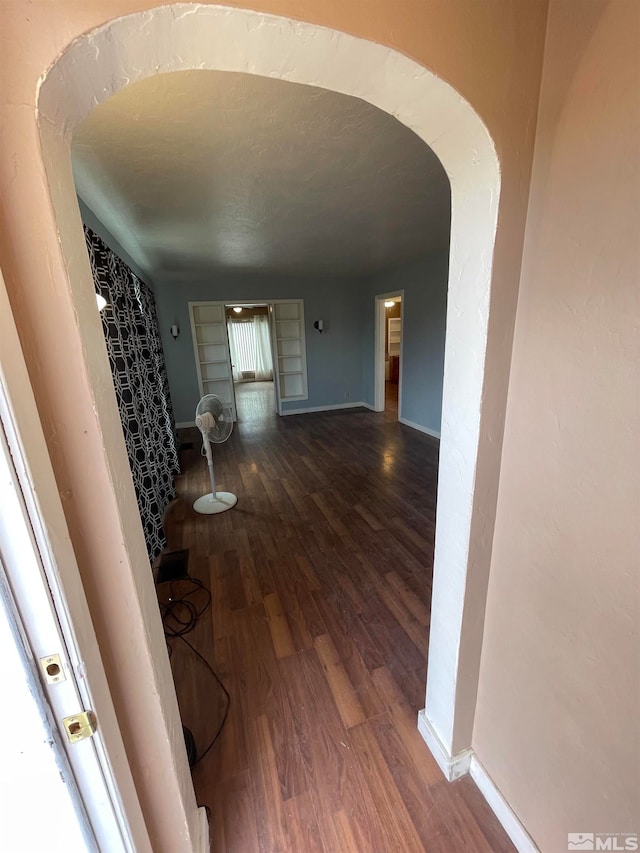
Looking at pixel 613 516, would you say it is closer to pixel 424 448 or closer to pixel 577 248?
pixel 577 248

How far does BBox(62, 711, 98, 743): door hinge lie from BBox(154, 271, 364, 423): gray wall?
531cm

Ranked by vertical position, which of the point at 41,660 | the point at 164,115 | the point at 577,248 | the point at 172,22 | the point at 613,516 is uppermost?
the point at 164,115

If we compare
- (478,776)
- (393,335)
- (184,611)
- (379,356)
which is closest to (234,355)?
(393,335)

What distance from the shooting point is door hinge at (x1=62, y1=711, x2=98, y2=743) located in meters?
0.59

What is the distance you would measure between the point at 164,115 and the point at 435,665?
95.6 inches

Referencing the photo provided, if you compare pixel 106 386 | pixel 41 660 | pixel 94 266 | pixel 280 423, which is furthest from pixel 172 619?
pixel 280 423

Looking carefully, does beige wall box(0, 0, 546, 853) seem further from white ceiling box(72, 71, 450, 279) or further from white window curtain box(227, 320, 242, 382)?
white window curtain box(227, 320, 242, 382)

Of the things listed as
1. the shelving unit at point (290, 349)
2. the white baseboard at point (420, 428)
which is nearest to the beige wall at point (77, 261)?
the white baseboard at point (420, 428)

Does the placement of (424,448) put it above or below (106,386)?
below

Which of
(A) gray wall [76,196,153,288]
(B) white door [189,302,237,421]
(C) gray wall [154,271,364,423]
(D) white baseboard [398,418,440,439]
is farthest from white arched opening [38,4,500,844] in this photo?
(B) white door [189,302,237,421]

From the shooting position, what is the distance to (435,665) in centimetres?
123

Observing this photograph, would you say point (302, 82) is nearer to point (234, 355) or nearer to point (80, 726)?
point (80, 726)

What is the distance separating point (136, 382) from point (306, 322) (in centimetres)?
396

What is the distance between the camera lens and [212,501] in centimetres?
321
